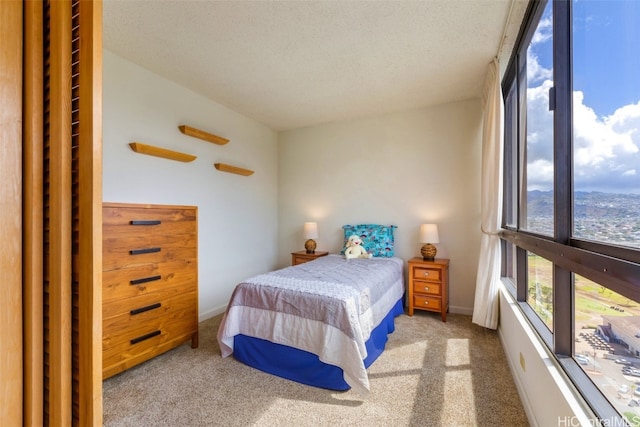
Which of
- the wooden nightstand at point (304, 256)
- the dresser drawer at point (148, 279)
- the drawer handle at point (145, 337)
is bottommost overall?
the drawer handle at point (145, 337)

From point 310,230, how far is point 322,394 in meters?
2.38

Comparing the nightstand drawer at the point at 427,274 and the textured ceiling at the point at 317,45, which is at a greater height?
the textured ceiling at the point at 317,45

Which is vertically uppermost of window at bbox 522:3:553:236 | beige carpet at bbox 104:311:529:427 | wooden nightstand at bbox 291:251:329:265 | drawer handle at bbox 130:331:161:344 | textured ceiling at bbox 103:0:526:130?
textured ceiling at bbox 103:0:526:130

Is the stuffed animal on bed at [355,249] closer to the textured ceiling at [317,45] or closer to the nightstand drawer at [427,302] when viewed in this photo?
the nightstand drawer at [427,302]

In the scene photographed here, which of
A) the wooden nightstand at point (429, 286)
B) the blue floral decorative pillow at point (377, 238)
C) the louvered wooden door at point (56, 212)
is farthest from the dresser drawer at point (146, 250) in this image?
the wooden nightstand at point (429, 286)

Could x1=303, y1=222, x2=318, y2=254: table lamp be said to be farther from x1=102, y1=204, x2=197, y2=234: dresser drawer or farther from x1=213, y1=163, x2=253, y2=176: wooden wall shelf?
x1=102, y1=204, x2=197, y2=234: dresser drawer

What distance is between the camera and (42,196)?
61 cm

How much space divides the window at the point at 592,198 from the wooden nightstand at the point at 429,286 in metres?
1.28

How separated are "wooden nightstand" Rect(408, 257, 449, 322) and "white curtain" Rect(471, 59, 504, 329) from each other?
1.29 feet

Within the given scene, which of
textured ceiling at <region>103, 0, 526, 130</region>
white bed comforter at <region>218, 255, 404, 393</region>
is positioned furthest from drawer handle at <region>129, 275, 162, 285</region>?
textured ceiling at <region>103, 0, 526, 130</region>

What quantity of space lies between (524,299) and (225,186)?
10.7 feet

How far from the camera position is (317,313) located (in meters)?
1.97

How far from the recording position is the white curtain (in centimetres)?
250

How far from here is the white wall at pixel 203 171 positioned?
2439 mm
